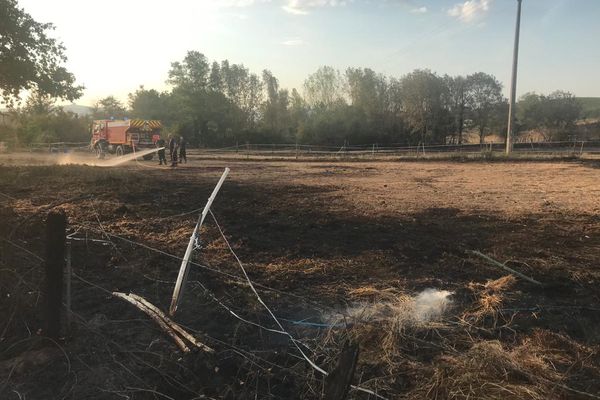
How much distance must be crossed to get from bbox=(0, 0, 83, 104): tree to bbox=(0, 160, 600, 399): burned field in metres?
13.6

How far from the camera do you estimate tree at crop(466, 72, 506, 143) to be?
68125 millimetres

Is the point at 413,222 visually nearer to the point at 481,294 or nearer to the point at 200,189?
the point at 481,294

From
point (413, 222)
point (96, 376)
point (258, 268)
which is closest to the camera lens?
point (96, 376)

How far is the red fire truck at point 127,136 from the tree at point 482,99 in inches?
1991

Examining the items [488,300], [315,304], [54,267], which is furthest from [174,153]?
[488,300]

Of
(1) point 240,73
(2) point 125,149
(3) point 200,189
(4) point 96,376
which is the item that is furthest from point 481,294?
(1) point 240,73

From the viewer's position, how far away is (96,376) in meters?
4.23

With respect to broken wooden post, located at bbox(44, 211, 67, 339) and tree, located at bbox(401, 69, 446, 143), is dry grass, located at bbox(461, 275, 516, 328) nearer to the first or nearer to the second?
broken wooden post, located at bbox(44, 211, 67, 339)

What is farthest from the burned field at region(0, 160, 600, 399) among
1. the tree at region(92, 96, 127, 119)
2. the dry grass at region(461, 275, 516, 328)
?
the tree at region(92, 96, 127, 119)

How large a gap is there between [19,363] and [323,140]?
6184 cm

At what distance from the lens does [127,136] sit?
3341 cm

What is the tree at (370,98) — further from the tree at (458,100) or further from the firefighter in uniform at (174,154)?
the firefighter in uniform at (174,154)

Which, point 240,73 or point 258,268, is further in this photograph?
point 240,73

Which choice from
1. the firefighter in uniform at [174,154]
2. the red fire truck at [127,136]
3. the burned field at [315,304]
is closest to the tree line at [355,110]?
the red fire truck at [127,136]
